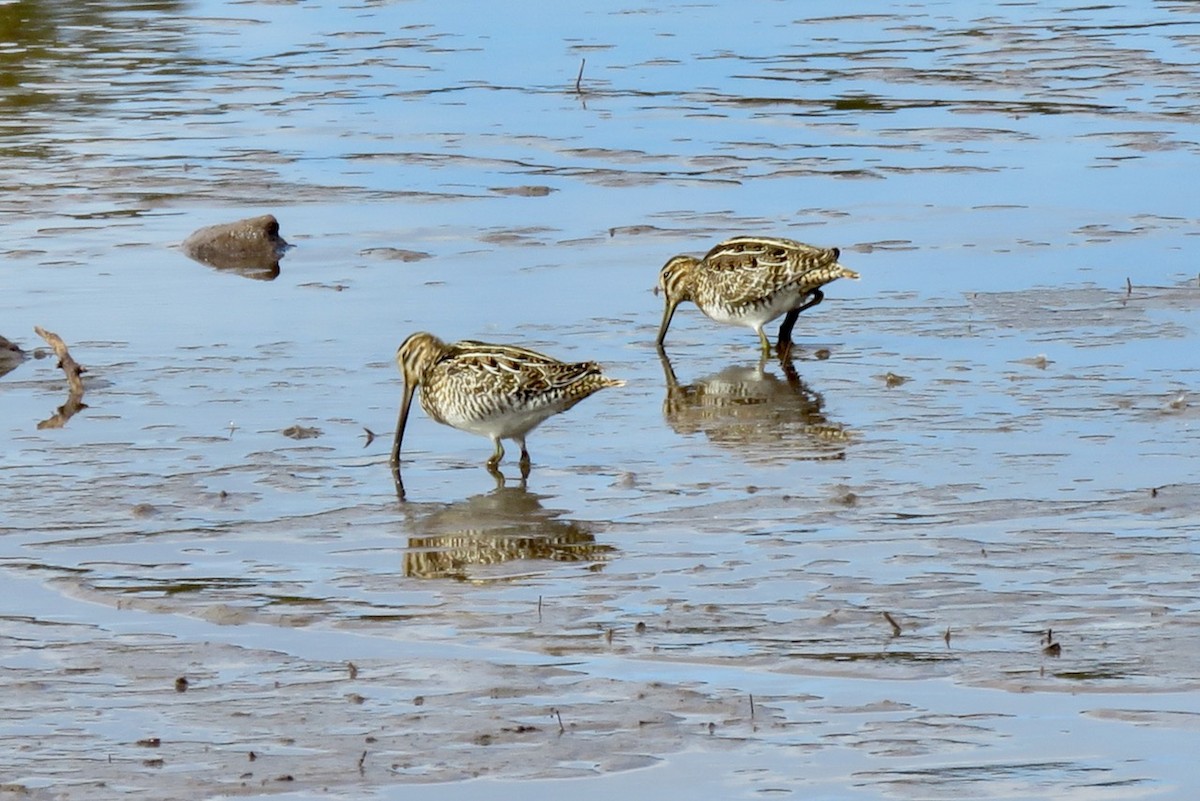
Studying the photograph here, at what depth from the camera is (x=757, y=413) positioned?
12.9m

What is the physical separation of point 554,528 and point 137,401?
11.6 feet

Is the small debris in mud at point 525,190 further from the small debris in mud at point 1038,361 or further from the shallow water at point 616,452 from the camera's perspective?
the small debris in mud at point 1038,361

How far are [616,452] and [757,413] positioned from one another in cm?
121

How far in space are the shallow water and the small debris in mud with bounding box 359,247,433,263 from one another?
51mm

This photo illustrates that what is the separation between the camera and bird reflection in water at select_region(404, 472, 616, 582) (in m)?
9.95

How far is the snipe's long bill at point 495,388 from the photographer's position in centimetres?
1150

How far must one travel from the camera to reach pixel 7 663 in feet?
28.1

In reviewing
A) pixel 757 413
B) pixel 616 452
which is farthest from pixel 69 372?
pixel 757 413

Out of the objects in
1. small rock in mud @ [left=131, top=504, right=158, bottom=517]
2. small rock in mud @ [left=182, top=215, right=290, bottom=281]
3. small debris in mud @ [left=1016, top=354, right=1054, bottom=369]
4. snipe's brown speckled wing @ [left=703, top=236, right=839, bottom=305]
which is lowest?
small rock in mud @ [left=182, top=215, right=290, bottom=281]

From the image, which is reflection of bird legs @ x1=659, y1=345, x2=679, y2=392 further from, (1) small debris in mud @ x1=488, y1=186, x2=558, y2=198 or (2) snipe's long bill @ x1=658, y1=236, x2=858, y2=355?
(1) small debris in mud @ x1=488, y1=186, x2=558, y2=198

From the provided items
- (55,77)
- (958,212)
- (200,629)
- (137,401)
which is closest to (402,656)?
(200,629)

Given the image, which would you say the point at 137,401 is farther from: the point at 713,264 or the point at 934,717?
the point at 934,717

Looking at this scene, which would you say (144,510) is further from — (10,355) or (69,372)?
(10,355)

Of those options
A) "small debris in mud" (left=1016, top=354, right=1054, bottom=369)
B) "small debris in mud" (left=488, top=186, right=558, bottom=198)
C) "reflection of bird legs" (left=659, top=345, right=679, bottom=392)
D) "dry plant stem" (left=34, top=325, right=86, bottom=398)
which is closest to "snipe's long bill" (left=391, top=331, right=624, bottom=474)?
"reflection of bird legs" (left=659, top=345, right=679, bottom=392)
